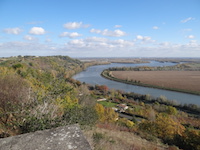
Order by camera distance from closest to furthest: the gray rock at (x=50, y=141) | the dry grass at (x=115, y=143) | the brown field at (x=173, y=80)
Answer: the gray rock at (x=50, y=141) < the dry grass at (x=115, y=143) < the brown field at (x=173, y=80)

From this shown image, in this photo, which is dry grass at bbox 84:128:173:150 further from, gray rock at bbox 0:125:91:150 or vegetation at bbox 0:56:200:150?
gray rock at bbox 0:125:91:150

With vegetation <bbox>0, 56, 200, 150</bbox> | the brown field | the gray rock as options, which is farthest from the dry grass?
the brown field

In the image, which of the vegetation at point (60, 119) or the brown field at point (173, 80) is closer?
the vegetation at point (60, 119)

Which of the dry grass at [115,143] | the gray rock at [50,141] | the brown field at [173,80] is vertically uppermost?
the gray rock at [50,141]

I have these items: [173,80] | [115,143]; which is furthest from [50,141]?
[173,80]

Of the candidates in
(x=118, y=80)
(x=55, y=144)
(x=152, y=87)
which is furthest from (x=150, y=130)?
(x=118, y=80)

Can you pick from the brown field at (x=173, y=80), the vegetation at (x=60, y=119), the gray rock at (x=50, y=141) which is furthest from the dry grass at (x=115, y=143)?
the brown field at (x=173, y=80)

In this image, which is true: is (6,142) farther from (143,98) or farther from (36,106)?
(143,98)

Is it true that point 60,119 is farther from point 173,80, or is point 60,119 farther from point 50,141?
point 173,80

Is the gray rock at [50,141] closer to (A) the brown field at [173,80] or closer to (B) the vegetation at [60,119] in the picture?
(B) the vegetation at [60,119]
